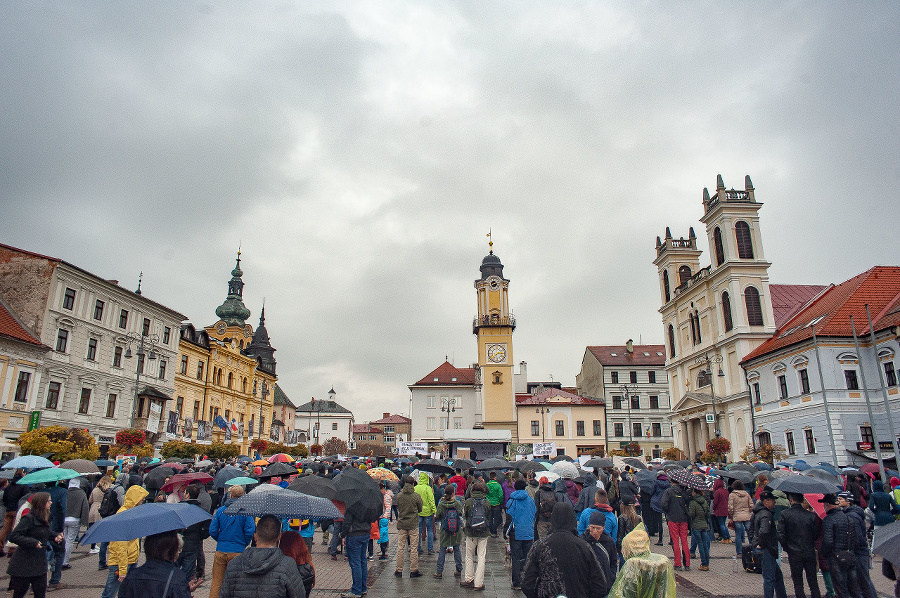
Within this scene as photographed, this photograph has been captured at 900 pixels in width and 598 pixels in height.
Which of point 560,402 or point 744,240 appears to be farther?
point 560,402

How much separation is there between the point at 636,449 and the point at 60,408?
4154 cm

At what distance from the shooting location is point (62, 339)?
33.8 metres

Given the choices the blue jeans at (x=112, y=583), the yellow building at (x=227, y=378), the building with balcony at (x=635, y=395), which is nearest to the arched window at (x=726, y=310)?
the building with balcony at (x=635, y=395)

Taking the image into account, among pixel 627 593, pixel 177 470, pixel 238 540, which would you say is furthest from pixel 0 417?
pixel 627 593

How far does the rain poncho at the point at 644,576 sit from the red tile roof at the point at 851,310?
34.6m

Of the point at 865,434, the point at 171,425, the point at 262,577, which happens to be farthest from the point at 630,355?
→ the point at 262,577

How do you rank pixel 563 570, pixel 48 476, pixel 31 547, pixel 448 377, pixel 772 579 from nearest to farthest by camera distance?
pixel 563 570 < pixel 31 547 < pixel 772 579 < pixel 48 476 < pixel 448 377

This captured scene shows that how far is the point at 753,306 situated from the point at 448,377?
4271cm

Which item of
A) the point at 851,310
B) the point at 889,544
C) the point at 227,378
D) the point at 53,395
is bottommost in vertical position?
the point at 889,544

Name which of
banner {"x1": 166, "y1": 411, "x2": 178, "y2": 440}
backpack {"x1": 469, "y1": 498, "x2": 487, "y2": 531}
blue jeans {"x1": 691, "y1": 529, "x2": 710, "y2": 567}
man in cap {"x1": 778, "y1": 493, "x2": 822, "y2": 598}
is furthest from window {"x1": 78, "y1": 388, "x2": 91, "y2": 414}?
man in cap {"x1": 778, "y1": 493, "x2": 822, "y2": 598}

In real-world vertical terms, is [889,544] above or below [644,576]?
above

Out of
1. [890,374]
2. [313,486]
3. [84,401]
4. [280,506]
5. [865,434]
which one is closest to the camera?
[280,506]

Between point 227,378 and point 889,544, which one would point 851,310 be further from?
point 227,378

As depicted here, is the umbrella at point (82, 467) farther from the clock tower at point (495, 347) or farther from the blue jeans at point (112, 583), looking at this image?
the clock tower at point (495, 347)
